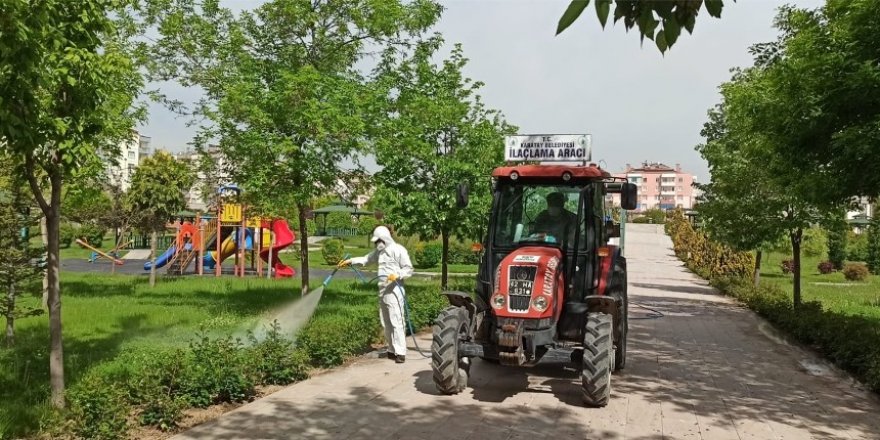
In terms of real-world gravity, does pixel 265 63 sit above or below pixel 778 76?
above

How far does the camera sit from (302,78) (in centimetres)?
1156

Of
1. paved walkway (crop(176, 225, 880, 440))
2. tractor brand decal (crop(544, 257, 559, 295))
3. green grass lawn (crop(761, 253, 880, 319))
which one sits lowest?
green grass lawn (crop(761, 253, 880, 319))

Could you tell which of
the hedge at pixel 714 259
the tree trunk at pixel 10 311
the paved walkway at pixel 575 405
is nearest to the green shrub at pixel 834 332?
the paved walkway at pixel 575 405

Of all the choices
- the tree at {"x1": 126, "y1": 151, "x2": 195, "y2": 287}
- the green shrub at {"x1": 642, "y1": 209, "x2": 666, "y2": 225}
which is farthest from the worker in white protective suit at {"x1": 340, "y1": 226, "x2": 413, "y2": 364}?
the green shrub at {"x1": 642, "y1": 209, "x2": 666, "y2": 225}

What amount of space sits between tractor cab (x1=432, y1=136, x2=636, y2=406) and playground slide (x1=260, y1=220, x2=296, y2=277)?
1937 centimetres

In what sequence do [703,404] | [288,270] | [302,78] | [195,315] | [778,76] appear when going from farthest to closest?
[288,270] → [195,315] → [302,78] → [778,76] → [703,404]

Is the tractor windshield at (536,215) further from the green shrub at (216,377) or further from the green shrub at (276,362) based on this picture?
the green shrub at (216,377)

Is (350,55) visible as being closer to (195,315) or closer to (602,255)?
(195,315)

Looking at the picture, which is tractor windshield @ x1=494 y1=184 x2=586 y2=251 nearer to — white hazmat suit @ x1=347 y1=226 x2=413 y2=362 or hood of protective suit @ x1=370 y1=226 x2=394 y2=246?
white hazmat suit @ x1=347 y1=226 x2=413 y2=362

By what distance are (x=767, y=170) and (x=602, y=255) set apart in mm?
6213

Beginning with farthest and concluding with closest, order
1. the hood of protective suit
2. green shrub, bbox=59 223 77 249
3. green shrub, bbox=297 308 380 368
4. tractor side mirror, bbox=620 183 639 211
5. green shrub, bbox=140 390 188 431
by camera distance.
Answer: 1. green shrub, bbox=59 223 77 249
2. the hood of protective suit
3. green shrub, bbox=297 308 380 368
4. tractor side mirror, bbox=620 183 639 211
5. green shrub, bbox=140 390 188 431

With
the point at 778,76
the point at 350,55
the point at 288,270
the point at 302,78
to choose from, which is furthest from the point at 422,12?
the point at 288,270

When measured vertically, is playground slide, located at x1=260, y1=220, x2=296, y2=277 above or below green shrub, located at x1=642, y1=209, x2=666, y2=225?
below

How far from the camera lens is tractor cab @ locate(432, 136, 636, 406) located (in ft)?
22.3
